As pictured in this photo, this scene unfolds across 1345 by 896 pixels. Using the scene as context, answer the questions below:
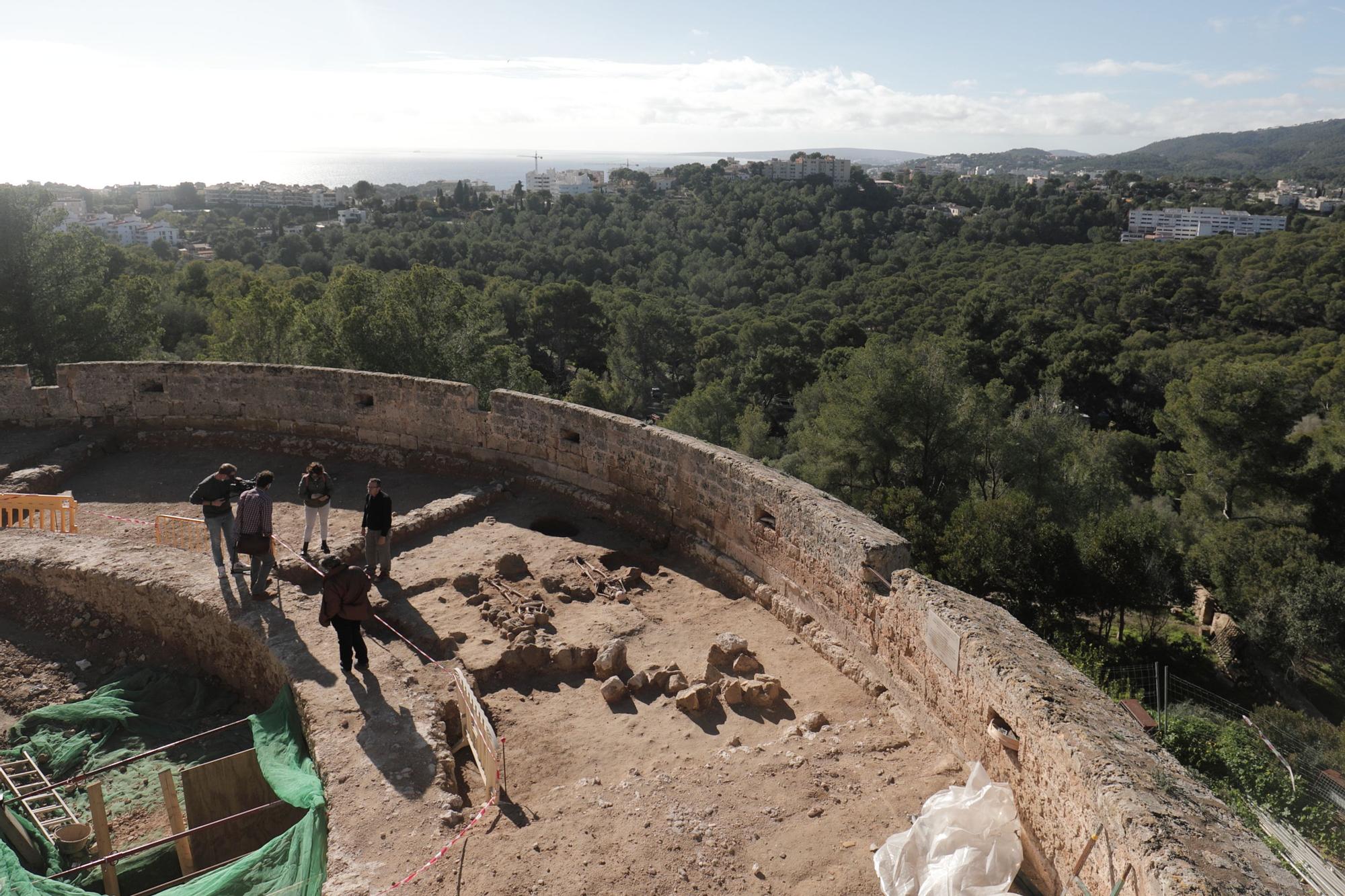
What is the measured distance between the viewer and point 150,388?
11523 mm

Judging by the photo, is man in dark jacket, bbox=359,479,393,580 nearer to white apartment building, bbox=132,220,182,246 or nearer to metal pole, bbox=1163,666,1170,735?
metal pole, bbox=1163,666,1170,735

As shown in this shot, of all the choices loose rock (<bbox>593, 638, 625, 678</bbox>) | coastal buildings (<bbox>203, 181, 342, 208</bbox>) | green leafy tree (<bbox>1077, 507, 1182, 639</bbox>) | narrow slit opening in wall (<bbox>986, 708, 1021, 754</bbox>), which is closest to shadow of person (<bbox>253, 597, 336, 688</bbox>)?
loose rock (<bbox>593, 638, 625, 678</bbox>)

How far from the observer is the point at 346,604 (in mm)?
6035

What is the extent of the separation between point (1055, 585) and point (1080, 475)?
7.33 m

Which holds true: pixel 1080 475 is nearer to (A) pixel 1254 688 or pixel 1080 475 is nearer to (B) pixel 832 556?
(A) pixel 1254 688

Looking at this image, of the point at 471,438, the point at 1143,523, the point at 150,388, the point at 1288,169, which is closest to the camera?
the point at 471,438

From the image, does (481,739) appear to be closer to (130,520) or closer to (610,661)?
(610,661)

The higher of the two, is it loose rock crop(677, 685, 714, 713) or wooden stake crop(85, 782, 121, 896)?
loose rock crop(677, 685, 714, 713)

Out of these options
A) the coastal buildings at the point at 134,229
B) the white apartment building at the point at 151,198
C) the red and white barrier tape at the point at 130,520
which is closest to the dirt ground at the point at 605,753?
the red and white barrier tape at the point at 130,520

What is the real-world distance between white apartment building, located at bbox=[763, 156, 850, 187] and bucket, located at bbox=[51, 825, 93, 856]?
103 meters

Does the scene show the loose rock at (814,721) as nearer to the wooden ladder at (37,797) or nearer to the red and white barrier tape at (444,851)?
the red and white barrier tape at (444,851)

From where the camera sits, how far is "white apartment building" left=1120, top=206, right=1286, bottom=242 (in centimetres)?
8256

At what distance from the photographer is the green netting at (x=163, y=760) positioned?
4.62m

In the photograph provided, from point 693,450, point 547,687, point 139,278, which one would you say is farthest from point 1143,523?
point 139,278
